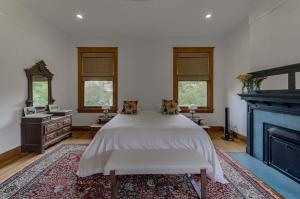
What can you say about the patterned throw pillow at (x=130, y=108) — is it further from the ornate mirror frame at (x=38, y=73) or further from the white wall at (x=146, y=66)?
the ornate mirror frame at (x=38, y=73)

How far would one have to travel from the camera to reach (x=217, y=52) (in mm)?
5852

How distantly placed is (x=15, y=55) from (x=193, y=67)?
455 cm

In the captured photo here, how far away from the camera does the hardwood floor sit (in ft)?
9.57

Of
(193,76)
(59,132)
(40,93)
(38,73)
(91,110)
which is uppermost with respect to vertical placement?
(193,76)

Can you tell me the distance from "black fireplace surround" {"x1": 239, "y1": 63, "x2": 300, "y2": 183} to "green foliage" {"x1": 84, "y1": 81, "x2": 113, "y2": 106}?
12.9 feet

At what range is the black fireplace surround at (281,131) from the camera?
98.7 inches

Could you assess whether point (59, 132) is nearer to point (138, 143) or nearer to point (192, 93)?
point (138, 143)

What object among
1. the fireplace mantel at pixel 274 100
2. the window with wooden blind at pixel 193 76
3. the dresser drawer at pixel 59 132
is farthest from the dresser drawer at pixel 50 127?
the fireplace mantel at pixel 274 100

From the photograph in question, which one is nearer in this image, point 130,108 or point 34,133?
point 34,133

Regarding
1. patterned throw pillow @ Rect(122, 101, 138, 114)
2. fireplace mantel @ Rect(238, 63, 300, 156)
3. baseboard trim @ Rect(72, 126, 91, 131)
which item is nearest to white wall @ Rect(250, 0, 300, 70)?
fireplace mantel @ Rect(238, 63, 300, 156)

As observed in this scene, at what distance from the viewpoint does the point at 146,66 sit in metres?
5.88

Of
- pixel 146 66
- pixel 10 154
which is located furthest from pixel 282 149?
pixel 10 154

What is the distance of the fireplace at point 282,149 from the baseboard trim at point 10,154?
4522mm

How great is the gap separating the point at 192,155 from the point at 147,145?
2.23 ft
